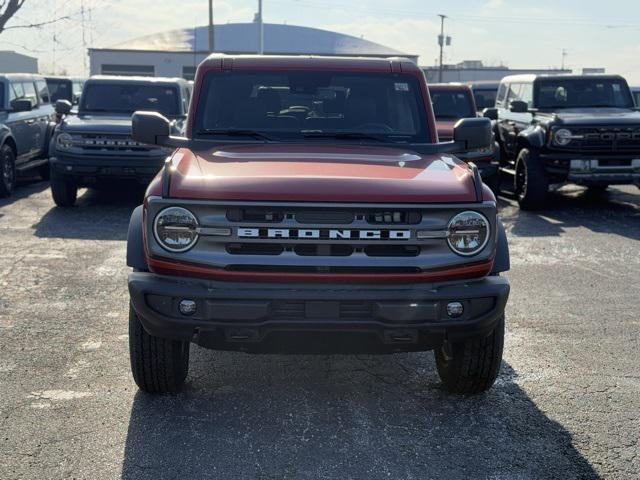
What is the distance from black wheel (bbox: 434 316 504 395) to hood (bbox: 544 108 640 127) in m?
8.00

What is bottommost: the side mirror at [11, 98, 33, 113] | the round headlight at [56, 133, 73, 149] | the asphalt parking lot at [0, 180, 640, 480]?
the asphalt parking lot at [0, 180, 640, 480]

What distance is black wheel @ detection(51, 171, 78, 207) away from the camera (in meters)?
11.6

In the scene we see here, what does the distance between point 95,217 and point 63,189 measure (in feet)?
2.92

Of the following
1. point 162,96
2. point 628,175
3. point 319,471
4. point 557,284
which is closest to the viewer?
point 319,471

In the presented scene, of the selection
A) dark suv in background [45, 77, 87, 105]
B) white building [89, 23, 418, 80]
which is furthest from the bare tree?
white building [89, 23, 418, 80]

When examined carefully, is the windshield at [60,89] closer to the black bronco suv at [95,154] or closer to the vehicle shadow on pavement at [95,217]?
the vehicle shadow on pavement at [95,217]

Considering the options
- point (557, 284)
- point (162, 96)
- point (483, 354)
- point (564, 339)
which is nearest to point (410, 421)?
point (483, 354)

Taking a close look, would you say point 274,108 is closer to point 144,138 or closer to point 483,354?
point 144,138

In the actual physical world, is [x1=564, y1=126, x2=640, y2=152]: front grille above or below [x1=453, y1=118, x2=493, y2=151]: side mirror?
below

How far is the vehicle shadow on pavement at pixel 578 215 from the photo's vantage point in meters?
11.0

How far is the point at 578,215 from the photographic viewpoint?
12211 mm

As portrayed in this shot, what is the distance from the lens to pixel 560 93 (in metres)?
13.0

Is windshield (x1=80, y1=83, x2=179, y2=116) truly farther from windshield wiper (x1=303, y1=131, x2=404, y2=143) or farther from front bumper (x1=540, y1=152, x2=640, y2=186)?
windshield wiper (x1=303, y1=131, x2=404, y2=143)

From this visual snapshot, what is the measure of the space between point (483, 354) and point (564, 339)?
1.69 meters
